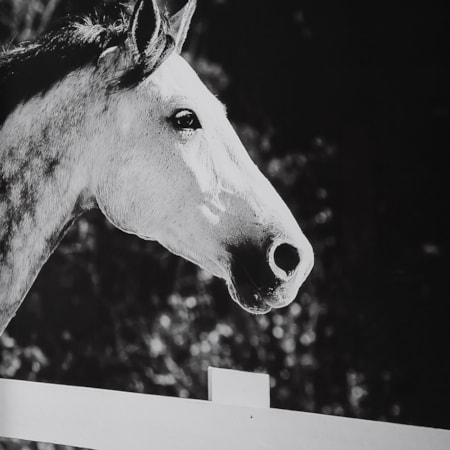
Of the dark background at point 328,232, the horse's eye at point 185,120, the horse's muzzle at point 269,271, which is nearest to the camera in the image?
the dark background at point 328,232

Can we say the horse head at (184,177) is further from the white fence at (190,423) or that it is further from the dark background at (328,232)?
the white fence at (190,423)

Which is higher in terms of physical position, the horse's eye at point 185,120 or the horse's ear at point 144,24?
the horse's ear at point 144,24

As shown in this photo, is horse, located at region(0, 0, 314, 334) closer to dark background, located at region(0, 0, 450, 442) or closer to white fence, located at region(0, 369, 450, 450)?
dark background, located at region(0, 0, 450, 442)

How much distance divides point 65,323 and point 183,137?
2.20 feet

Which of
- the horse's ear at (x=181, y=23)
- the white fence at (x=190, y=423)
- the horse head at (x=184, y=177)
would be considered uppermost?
the horse's ear at (x=181, y=23)

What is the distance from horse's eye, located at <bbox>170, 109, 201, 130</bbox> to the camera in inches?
64.2

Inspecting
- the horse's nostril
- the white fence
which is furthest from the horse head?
the white fence

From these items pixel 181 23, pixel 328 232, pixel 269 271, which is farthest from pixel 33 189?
pixel 328 232

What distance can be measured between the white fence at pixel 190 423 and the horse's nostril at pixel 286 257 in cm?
28

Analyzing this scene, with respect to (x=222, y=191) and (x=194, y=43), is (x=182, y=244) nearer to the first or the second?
(x=222, y=191)

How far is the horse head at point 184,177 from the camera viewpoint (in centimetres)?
154

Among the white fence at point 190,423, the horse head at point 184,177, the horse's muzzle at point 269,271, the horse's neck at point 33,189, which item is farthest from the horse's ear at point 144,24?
the white fence at point 190,423

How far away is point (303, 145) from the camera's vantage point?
1.51 meters

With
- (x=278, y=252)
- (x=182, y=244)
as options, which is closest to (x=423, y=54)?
(x=278, y=252)
